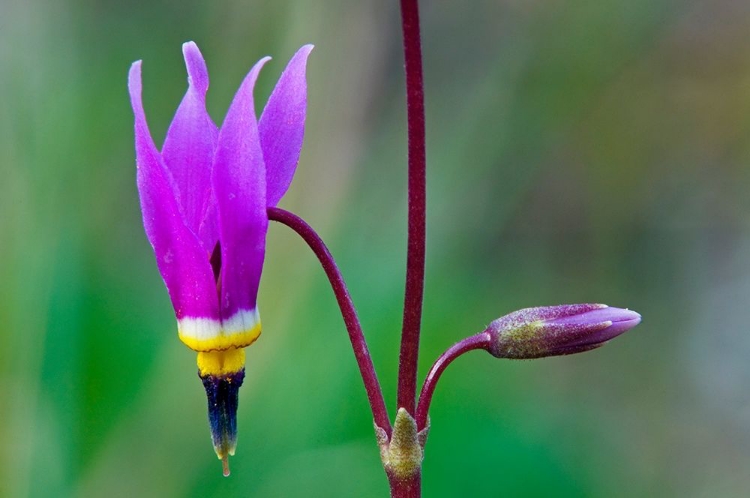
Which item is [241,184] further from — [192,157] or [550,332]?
[550,332]

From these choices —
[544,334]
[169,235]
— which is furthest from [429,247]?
[169,235]

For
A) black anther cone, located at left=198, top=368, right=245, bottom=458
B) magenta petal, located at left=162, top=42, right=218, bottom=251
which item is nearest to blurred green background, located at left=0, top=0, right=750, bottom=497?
black anther cone, located at left=198, top=368, right=245, bottom=458

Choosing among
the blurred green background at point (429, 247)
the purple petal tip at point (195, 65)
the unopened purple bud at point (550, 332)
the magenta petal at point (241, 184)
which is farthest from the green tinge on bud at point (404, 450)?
Answer: the blurred green background at point (429, 247)

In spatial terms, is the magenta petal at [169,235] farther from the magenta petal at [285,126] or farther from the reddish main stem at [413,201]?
the reddish main stem at [413,201]

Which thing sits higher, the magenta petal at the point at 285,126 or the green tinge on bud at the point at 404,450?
the magenta petal at the point at 285,126

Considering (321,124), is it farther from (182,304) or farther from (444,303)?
(182,304)

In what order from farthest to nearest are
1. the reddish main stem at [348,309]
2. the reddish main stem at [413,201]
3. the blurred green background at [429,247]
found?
the blurred green background at [429,247] < the reddish main stem at [348,309] < the reddish main stem at [413,201]
